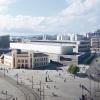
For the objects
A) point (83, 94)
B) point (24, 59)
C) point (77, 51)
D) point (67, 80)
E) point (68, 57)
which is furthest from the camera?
point (77, 51)

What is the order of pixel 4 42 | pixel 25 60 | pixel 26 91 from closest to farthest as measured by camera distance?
pixel 26 91, pixel 25 60, pixel 4 42

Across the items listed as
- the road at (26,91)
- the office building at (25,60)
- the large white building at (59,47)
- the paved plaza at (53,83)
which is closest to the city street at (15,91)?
the road at (26,91)

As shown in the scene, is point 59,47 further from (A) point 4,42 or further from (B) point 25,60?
(A) point 4,42

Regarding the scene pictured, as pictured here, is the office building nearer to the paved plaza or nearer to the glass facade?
the paved plaza

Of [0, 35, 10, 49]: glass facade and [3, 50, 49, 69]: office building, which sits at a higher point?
[0, 35, 10, 49]: glass facade

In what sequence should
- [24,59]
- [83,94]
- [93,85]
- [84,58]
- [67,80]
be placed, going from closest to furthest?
1. [83,94]
2. [93,85]
3. [67,80]
4. [24,59]
5. [84,58]

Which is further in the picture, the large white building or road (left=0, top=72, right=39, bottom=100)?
the large white building

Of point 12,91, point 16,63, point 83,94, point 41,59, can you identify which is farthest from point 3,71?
point 83,94

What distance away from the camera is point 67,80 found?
39500mm

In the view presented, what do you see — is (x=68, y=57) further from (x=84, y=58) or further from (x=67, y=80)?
(x=67, y=80)

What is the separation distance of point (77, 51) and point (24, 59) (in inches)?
733

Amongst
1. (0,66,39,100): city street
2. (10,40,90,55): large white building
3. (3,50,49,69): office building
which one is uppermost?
(10,40,90,55): large white building

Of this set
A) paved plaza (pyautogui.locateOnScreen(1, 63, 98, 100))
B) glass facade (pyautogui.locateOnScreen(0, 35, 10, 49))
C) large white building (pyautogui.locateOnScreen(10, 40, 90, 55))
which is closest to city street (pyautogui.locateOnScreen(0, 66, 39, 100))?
paved plaza (pyautogui.locateOnScreen(1, 63, 98, 100))

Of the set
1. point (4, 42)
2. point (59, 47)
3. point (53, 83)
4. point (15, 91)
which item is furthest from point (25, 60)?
point (4, 42)
